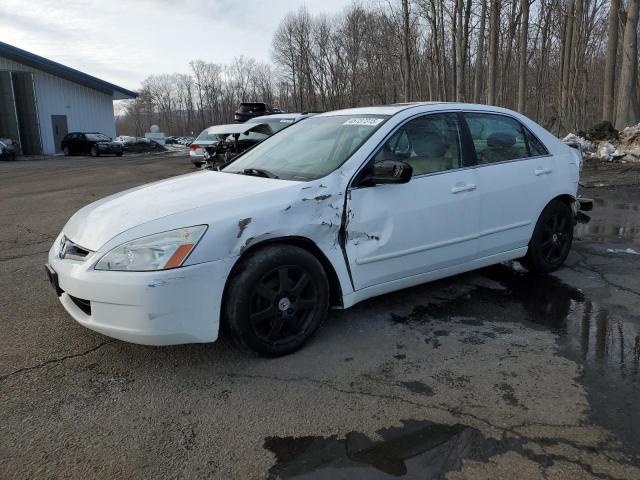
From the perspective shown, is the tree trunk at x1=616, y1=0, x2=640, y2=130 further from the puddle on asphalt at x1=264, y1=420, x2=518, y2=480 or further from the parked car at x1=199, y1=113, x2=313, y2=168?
the puddle on asphalt at x1=264, y1=420, x2=518, y2=480

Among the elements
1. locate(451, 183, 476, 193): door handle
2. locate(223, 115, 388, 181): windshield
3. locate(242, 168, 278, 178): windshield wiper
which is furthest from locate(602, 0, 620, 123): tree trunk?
locate(242, 168, 278, 178): windshield wiper

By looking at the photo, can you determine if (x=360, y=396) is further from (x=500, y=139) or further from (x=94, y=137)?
(x=94, y=137)

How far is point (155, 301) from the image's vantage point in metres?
2.89

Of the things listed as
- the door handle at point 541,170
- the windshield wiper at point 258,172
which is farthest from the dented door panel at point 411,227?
the door handle at point 541,170

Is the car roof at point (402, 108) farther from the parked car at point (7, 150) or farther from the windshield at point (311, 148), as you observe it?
the parked car at point (7, 150)

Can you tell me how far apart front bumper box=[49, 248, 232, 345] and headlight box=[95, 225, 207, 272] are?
46mm

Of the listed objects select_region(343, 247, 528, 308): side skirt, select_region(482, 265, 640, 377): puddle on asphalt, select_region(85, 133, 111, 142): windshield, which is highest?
select_region(85, 133, 111, 142): windshield

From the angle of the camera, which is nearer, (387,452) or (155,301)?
(387,452)

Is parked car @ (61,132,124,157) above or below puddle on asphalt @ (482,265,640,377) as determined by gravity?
above

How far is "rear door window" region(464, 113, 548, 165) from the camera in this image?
434 centimetres

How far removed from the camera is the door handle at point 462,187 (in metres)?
4.02

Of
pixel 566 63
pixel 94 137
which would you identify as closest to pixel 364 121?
pixel 566 63

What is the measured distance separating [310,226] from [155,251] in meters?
0.97

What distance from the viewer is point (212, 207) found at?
10.4 ft
